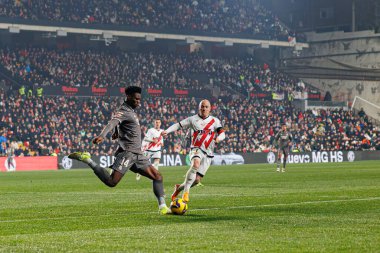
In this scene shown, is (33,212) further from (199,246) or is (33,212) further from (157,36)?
(157,36)

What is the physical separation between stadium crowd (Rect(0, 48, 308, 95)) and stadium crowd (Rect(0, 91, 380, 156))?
2.92 metres

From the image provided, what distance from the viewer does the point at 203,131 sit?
63.0 feet

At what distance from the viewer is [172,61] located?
78.6 m

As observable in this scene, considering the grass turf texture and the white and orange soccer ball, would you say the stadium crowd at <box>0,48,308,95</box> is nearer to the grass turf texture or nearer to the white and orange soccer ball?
the grass turf texture

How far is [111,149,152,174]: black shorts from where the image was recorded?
15945 mm

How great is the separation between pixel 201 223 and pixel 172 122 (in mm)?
50253

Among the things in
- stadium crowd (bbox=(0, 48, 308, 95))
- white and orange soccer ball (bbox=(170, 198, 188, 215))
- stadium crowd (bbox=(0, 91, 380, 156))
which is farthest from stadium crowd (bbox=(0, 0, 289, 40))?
white and orange soccer ball (bbox=(170, 198, 188, 215))

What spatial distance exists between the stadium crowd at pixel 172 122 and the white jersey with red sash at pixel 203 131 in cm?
3088

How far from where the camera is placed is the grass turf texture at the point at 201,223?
11492 mm

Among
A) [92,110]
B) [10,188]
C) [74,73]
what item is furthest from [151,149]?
[74,73]

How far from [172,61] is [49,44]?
1167cm

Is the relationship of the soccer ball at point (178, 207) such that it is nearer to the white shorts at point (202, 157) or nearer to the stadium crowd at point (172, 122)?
the white shorts at point (202, 157)

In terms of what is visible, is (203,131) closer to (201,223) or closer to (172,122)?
(201,223)

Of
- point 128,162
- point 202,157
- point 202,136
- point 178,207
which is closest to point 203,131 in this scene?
point 202,136
